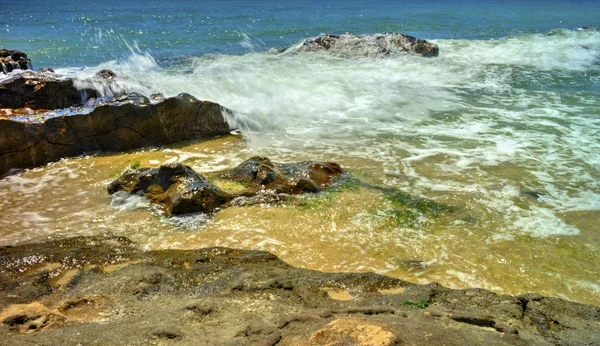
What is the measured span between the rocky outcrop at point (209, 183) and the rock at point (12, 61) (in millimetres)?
7900

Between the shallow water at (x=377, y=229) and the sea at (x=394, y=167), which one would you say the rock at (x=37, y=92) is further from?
the shallow water at (x=377, y=229)

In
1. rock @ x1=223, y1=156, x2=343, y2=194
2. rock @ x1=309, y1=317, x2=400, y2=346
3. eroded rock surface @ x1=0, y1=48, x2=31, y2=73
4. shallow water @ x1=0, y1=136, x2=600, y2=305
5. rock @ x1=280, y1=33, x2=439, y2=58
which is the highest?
eroded rock surface @ x1=0, y1=48, x2=31, y2=73

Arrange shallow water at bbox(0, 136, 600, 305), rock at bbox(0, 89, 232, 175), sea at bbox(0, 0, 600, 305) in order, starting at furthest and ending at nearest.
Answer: rock at bbox(0, 89, 232, 175) < sea at bbox(0, 0, 600, 305) < shallow water at bbox(0, 136, 600, 305)

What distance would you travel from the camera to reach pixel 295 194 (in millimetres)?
6582

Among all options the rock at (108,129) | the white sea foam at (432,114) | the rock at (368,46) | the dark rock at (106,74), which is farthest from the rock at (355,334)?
the rock at (368,46)

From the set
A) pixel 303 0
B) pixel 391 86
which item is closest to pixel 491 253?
pixel 391 86

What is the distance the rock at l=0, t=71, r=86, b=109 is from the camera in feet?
30.4

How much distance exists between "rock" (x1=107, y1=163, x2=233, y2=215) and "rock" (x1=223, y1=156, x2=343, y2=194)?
1.83 feet

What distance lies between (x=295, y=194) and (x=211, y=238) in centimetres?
159

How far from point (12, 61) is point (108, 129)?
6.16 metres

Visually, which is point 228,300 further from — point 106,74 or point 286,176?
point 106,74

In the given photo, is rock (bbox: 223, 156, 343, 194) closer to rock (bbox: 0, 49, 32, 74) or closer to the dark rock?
the dark rock

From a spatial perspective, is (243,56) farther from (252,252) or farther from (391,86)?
(252,252)

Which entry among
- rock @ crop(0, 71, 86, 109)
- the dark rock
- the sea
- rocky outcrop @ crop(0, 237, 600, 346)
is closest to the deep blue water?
the sea
